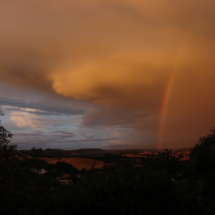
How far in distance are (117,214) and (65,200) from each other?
1.90 m

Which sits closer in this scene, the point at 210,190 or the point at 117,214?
the point at 117,214

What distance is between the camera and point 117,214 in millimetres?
6211

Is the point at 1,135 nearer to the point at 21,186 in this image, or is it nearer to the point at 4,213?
the point at 21,186

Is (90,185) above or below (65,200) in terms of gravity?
above

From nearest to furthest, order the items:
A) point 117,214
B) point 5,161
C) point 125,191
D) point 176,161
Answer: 1. point 117,214
2. point 125,191
3. point 5,161
4. point 176,161

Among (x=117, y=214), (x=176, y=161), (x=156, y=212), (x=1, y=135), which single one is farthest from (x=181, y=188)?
(x=176, y=161)

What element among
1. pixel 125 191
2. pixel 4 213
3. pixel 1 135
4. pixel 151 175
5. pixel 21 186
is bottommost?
pixel 4 213

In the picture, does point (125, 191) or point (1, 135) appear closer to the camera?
point (125, 191)

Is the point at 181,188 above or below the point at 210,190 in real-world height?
above

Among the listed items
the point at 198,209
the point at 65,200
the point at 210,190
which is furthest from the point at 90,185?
the point at 210,190

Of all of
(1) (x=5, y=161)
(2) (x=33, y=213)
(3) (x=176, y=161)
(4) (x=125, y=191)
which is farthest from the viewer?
(3) (x=176, y=161)

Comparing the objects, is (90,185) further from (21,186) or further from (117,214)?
(21,186)

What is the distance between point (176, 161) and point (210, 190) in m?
4.27

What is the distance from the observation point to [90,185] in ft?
22.6
